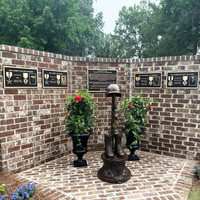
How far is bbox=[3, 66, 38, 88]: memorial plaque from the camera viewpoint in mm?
3605

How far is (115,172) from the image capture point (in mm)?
3537

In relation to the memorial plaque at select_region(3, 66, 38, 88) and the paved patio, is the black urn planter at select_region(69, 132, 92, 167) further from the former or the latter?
the memorial plaque at select_region(3, 66, 38, 88)

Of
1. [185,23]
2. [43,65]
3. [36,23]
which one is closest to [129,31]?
[185,23]

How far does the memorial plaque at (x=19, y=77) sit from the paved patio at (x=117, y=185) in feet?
6.21

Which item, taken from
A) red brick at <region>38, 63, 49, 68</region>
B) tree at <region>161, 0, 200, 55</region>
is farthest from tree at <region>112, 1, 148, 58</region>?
red brick at <region>38, 63, 49, 68</region>

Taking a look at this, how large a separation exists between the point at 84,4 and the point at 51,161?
22737mm

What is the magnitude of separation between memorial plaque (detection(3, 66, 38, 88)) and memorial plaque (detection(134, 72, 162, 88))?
2.79m

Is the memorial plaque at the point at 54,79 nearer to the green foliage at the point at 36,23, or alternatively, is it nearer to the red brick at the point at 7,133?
the red brick at the point at 7,133

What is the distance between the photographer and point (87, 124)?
14.2 ft

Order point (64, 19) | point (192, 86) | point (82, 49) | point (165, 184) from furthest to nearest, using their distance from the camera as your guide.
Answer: point (82, 49) < point (64, 19) < point (192, 86) < point (165, 184)

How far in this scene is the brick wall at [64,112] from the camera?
3.77m

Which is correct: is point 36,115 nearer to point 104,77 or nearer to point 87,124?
point 87,124

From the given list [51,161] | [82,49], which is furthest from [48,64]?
[82,49]

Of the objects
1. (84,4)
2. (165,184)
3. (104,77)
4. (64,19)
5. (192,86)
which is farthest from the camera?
(84,4)
